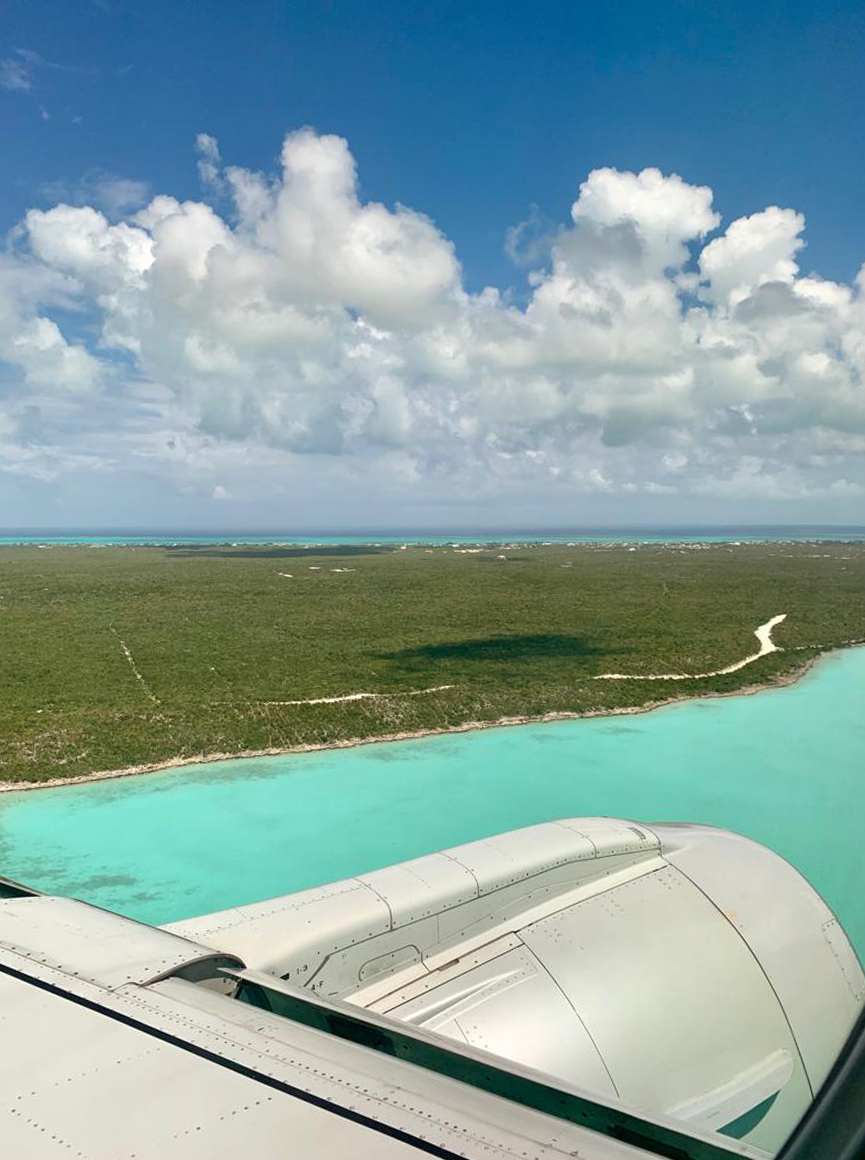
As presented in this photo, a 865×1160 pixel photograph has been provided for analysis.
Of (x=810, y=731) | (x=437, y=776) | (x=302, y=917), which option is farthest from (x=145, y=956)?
(x=810, y=731)

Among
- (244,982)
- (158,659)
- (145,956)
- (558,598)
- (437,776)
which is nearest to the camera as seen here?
(145,956)

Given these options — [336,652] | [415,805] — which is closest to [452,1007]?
[415,805]

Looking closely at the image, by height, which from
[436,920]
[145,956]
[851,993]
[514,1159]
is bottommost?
[851,993]

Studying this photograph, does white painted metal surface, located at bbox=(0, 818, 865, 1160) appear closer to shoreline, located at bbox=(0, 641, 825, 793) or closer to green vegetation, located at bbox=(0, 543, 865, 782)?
shoreline, located at bbox=(0, 641, 825, 793)

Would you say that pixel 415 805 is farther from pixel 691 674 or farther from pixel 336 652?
pixel 691 674

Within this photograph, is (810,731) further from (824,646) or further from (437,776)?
(824,646)

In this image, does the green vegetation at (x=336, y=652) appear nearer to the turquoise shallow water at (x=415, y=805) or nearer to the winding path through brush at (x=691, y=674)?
the winding path through brush at (x=691, y=674)

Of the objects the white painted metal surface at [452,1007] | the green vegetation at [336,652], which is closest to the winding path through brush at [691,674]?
the green vegetation at [336,652]
